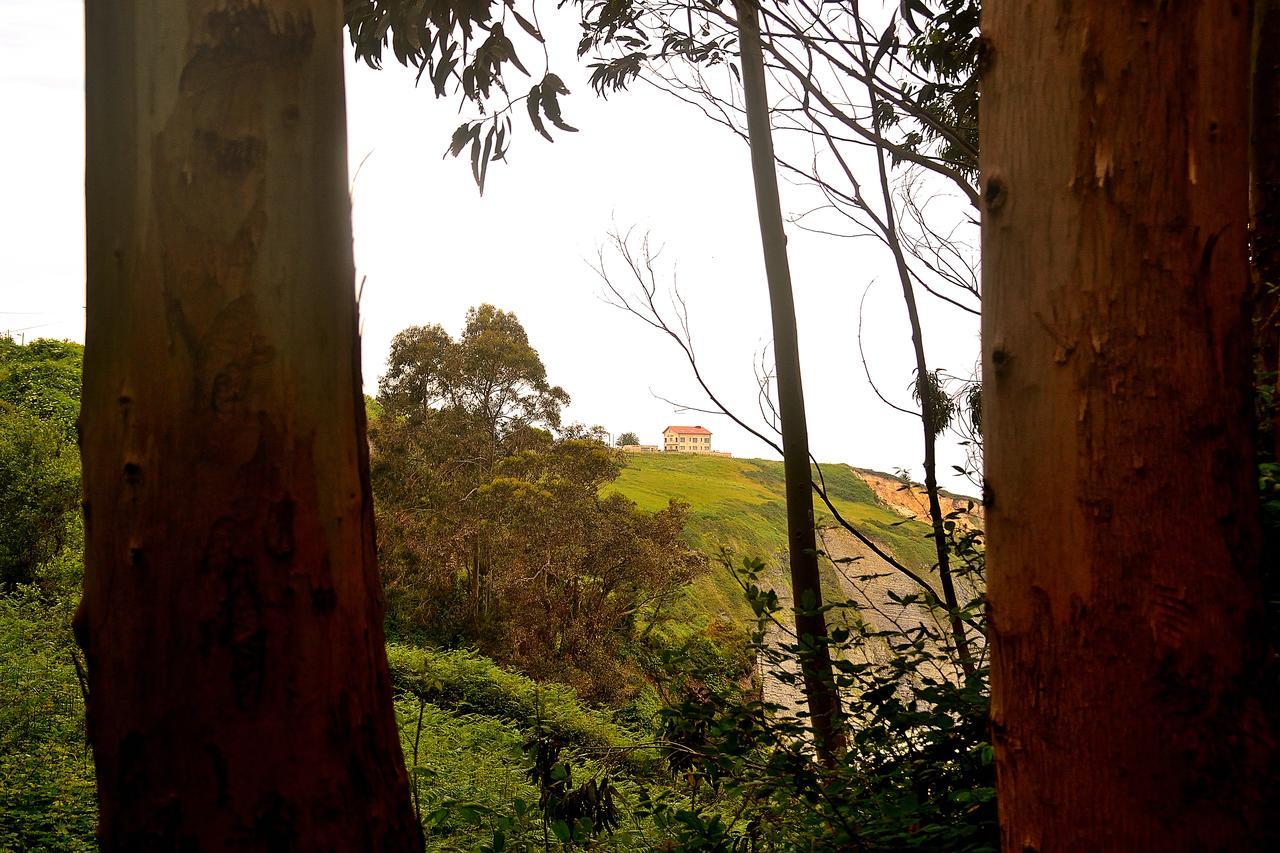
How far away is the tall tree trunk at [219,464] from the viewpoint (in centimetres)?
82

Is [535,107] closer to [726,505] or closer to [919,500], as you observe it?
[919,500]

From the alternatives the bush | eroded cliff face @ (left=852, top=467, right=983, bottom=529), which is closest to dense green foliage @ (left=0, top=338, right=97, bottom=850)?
the bush

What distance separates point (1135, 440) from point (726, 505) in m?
16.1

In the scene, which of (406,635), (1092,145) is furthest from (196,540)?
(406,635)

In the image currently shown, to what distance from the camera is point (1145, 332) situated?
2.64ft

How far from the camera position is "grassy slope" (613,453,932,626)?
12.5m

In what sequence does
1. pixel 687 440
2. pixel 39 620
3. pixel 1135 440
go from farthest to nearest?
pixel 687 440 < pixel 39 620 < pixel 1135 440

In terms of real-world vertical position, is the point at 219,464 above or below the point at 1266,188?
below

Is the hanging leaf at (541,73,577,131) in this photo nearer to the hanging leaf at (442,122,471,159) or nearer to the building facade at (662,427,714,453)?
the hanging leaf at (442,122,471,159)

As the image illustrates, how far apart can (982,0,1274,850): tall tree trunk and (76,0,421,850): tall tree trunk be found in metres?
0.71

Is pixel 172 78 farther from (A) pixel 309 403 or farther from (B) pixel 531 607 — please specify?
(B) pixel 531 607

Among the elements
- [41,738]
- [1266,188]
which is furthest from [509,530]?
[1266,188]

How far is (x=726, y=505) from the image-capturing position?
1678 centimetres

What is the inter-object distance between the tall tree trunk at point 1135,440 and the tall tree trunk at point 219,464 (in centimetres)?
71
